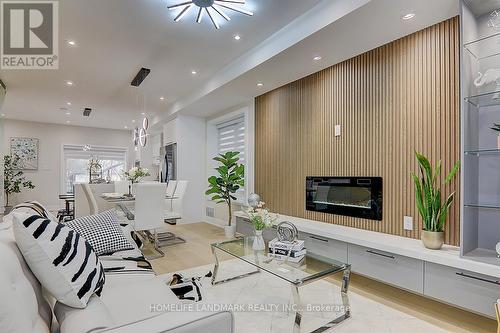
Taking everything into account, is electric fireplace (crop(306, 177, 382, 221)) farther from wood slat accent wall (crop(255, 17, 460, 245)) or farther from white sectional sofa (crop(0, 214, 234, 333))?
white sectional sofa (crop(0, 214, 234, 333))

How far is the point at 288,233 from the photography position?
8.20 feet

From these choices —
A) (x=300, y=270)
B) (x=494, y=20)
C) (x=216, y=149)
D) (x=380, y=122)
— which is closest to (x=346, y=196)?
(x=380, y=122)

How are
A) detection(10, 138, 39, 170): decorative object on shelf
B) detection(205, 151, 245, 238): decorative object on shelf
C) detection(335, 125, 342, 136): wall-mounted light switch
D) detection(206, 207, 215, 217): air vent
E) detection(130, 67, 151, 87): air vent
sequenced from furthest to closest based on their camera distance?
detection(10, 138, 39, 170): decorative object on shelf, detection(206, 207, 215, 217): air vent, detection(205, 151, 245, 238): decorative object on shelf, detection(130, 67, 151, 87): air vent, detection(335, 125, 342, 136): wall-mounted light switch

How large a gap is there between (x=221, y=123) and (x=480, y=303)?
211 inches

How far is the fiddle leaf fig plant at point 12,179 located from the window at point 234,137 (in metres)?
5.98

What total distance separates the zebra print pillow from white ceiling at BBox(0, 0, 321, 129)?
2.33 metres

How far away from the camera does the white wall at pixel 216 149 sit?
16.9ft

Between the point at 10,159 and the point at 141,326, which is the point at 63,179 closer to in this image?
the point at 10,159

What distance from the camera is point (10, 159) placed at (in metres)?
7.51

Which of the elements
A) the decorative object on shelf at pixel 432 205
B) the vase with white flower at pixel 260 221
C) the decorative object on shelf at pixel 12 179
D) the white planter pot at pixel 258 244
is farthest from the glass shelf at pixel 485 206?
the decorative object on shelf at pixel 12 179

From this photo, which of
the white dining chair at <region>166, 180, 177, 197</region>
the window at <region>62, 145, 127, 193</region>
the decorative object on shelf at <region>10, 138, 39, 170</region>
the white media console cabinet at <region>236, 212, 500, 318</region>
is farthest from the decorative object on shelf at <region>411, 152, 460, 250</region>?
the decorative object on shelf at <region>10, 138, 39, 170</region>

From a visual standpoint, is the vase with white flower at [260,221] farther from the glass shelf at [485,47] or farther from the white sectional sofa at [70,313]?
the glass shelf at [485,47]

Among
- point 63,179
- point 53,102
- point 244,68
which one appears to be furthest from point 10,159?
point 244,68

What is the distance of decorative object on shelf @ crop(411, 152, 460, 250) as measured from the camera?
7.43ft
